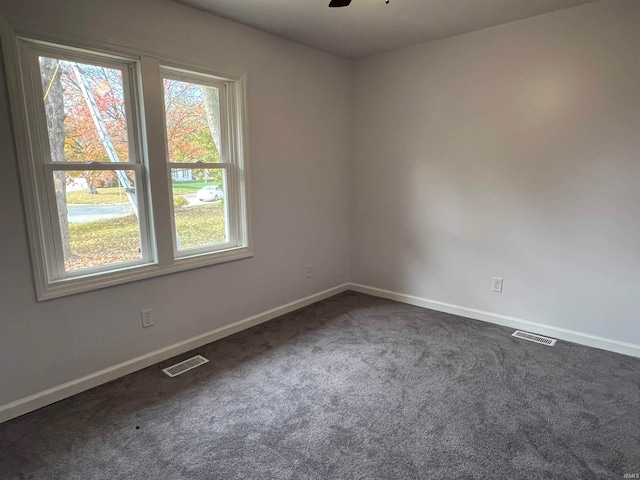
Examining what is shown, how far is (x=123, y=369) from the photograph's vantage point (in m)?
2.52

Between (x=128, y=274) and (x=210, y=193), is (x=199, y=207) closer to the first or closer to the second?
(x=210, y=193)

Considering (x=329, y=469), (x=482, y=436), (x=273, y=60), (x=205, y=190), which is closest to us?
(x=329, y=469)

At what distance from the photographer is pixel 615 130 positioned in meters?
2.66

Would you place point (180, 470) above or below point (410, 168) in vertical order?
below

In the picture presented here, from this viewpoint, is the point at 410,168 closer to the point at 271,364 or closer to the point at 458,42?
the point at 458,42

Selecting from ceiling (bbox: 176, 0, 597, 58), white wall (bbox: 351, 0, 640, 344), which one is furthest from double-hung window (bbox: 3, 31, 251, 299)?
white wall (bbox: 351, 0, 640, 344)

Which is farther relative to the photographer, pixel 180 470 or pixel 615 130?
pixel 615 130

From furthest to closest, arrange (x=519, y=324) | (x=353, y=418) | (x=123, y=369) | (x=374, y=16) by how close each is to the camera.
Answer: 1. (x=519, y=324)
2. (x=374, y=16)
3. (x=123, y=369)
4. (x=353, y=418)

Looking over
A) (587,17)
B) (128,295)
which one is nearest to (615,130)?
(587,17)

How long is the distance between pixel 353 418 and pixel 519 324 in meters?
1.98

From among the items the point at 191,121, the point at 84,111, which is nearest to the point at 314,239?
the point at 191,121

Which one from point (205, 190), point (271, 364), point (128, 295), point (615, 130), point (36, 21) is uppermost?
point (36, 21)

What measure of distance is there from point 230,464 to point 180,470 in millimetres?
226

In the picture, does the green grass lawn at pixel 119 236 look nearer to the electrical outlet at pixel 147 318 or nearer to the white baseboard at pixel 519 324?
the electrical outlet at pixel 147 318
